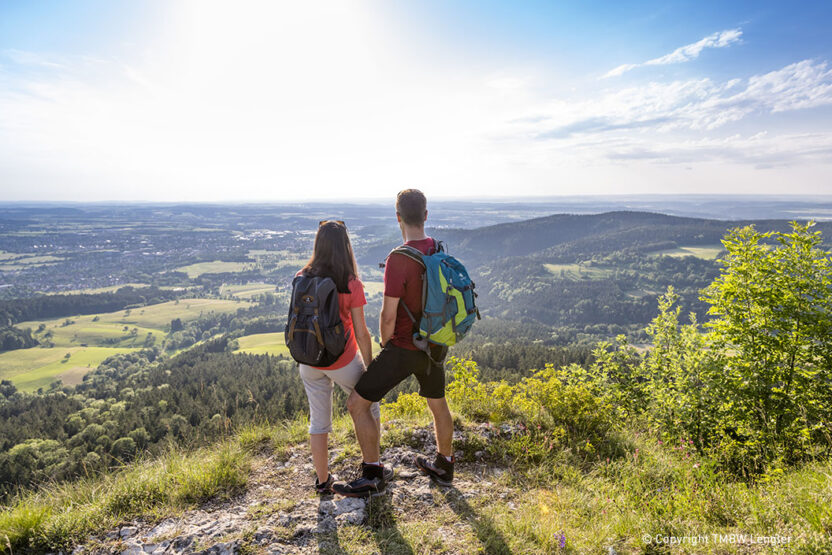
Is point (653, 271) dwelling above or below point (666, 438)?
below

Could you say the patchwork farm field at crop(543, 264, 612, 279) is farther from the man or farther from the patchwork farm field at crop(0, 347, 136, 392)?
the man

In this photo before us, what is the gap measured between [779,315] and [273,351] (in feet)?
276

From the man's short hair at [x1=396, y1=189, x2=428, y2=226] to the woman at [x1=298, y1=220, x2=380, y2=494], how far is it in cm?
57

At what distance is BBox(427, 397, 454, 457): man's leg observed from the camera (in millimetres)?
3715

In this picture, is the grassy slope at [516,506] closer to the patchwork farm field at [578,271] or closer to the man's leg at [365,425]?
the man's leg at [365,425]

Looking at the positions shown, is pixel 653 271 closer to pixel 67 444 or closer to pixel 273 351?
pixel 273 351

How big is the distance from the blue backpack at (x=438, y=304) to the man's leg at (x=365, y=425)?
77cm

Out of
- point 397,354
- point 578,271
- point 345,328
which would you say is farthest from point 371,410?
point 578,271

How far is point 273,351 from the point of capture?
261 feet

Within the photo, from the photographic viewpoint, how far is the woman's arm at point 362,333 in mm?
3336

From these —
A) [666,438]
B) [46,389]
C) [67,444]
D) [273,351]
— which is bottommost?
[46,389]

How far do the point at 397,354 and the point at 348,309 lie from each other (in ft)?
2.01

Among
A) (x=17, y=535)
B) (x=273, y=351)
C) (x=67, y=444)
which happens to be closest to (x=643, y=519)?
(x=17, y=535)

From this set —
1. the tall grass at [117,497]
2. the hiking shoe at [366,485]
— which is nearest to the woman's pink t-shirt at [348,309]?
Answer: the hiking shoe at [366,485]
